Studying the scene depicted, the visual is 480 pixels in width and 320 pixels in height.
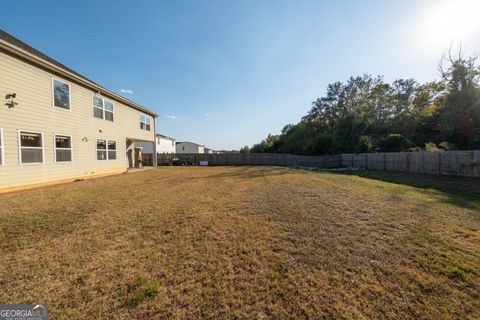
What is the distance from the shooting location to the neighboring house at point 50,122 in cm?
673

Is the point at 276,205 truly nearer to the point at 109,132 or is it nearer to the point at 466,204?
the point at 466,204

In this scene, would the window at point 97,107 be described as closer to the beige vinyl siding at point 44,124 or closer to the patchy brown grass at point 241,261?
the beige vinyl siding at point 44,124

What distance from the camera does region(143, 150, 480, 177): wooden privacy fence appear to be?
1096 centimetres

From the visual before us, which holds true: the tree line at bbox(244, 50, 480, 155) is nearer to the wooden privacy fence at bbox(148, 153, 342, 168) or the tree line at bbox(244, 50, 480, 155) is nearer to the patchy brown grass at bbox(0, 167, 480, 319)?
the wooden privacy fence at bbox(148, 153, 342, 168)

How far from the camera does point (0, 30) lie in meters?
7.86

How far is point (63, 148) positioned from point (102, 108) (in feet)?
11.4

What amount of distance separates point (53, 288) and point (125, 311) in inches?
41.2

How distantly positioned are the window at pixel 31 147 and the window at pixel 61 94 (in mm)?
1697

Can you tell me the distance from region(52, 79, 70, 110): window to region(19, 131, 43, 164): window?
1.70 metres

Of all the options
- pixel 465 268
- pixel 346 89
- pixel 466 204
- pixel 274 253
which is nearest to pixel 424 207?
pixel 466 204

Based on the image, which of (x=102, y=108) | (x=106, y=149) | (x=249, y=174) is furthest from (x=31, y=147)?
(x=249, y=174)

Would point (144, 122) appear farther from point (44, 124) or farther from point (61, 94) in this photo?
point (44, 124)
